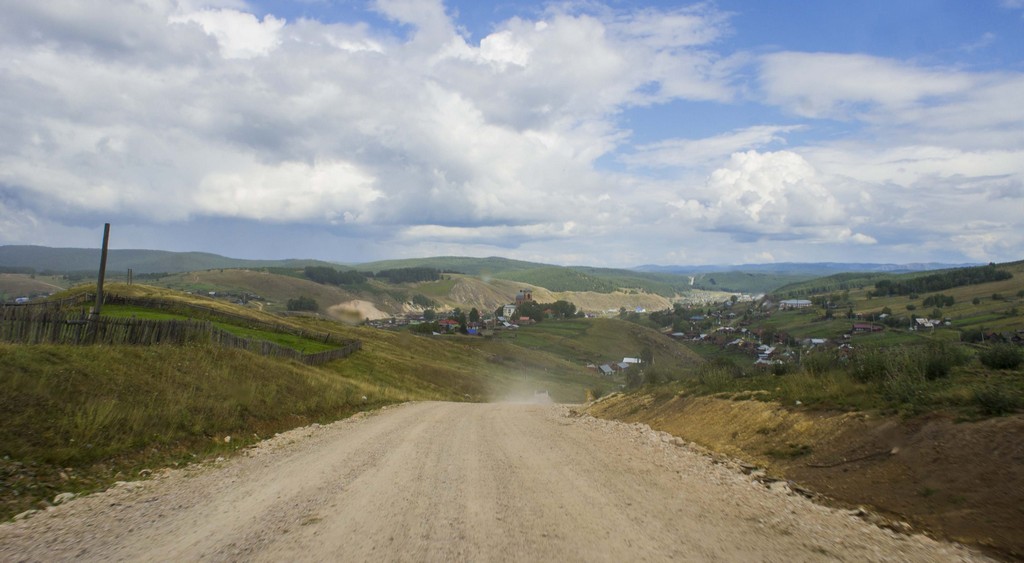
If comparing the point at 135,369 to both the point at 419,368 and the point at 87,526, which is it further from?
the point at 419,368

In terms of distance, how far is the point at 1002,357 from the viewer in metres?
11.2

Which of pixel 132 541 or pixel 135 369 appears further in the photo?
pixel 135 369

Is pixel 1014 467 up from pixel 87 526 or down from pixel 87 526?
up

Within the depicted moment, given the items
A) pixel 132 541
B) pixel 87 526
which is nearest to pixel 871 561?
pixel 132 541

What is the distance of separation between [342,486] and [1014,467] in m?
9.06

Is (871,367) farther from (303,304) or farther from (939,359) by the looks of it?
(303,304)

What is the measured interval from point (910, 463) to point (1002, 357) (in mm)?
5472

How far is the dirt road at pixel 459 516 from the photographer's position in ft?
19.1

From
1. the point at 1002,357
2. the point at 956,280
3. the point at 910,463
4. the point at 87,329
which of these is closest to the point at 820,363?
the point at 1002,357

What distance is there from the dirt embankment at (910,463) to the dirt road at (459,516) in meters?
0.57

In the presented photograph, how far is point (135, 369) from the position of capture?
1545 cm

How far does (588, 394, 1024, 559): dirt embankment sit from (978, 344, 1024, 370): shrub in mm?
3803

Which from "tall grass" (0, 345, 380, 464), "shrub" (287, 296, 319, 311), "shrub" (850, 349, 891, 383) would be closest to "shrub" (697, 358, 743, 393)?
"shrub" (850, 349, 891, 383)

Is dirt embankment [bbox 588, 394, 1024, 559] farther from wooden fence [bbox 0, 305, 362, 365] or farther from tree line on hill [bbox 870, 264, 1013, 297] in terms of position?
tree line on hill [bbox 870, 264, 1013, 297]
